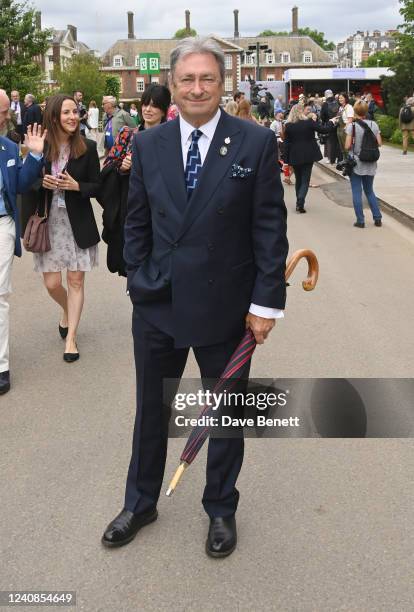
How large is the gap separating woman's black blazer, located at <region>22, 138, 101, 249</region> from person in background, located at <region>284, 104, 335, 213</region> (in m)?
7.97

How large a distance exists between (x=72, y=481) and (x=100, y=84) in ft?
154

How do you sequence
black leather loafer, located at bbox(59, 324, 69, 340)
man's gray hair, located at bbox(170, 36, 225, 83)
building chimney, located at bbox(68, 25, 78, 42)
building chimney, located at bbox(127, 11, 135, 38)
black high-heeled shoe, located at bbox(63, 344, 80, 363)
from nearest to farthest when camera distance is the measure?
1. man's gray hair, located at bbox(170, 36, 225, 83)
2. black high-heeled shoe, located at bbox(63, 344, 80, 363)
3. black leather loafer, located at bbox(59, 324, 69, 340)
4. building chimney, located at bbox(127, 11, 135, 38)
5. building chimney, located at bbox(68, 25, 78, 42)

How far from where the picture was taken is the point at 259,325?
3.08m

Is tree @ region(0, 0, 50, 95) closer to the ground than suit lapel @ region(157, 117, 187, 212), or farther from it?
farther from it

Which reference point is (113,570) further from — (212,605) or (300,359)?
(300,359)

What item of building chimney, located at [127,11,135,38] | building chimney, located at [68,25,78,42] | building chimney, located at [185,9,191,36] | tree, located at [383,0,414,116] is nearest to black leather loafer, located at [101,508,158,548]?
tree, located at [383,0,414,116]

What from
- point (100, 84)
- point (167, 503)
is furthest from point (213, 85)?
point (100, 84)

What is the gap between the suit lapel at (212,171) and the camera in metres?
2.92

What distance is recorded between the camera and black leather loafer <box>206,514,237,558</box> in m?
3.22

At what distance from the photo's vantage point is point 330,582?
302 centimetres

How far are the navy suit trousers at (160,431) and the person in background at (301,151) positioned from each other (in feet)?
33.9

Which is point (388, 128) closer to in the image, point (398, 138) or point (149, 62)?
point (398, 138)

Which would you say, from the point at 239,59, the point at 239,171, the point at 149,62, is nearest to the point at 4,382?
the point at 239,171

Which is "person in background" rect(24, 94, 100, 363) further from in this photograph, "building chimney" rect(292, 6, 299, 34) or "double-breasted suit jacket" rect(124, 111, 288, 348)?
"building chimney" rect(292, 6, 299, 34)
